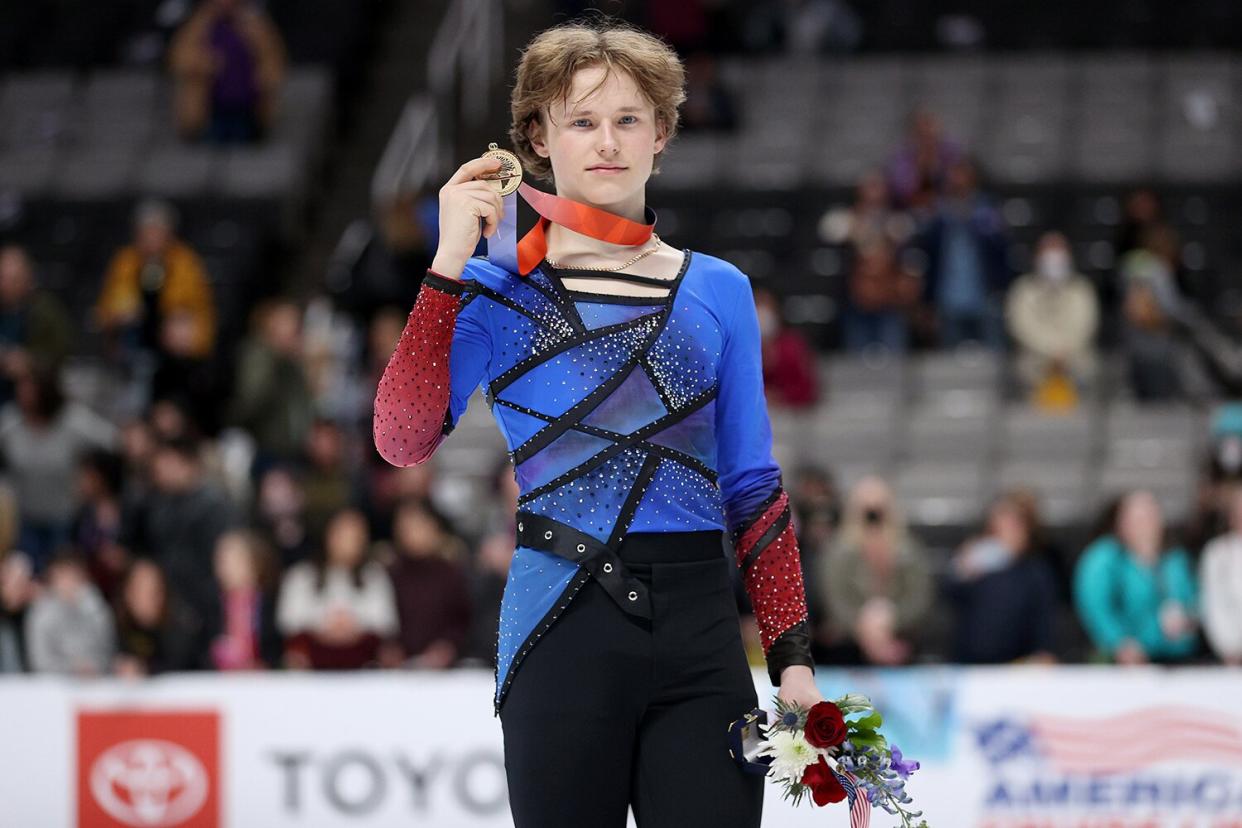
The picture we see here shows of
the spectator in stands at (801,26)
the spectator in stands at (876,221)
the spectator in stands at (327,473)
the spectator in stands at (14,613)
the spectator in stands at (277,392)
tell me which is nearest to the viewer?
the spectator in stands at (14,613)

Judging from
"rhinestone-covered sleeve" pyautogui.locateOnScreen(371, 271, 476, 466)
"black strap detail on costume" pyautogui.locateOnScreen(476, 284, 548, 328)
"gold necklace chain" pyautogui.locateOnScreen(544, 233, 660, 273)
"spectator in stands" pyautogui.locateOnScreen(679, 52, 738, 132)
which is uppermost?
"spectator in stands" pyautogui.locateOnScreen(679, 52, 738, 132)

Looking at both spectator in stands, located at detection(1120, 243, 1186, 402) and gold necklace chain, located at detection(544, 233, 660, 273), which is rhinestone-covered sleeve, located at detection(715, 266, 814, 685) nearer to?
gold necklace chain, located at detection(544, 233, 660, 273)

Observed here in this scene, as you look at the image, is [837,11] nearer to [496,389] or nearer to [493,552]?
[493,552]

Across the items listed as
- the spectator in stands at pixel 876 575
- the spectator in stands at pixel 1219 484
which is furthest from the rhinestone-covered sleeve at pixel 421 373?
the spectator in stands at pixel 1219 484

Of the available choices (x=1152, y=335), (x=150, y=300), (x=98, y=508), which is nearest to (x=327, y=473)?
(x=98, y=508)

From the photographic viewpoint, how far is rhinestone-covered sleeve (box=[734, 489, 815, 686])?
10.3ft

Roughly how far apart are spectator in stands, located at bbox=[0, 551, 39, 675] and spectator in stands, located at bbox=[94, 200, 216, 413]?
7.99ft

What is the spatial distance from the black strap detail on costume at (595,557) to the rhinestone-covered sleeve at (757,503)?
0.89ft

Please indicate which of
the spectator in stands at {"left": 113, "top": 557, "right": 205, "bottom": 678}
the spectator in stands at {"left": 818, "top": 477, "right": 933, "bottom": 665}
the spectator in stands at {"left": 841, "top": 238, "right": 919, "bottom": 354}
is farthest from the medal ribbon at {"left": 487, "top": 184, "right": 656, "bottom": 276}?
the spectator in stands at {"left": 841, "top": 238, "right": 919, "bottom": 354}

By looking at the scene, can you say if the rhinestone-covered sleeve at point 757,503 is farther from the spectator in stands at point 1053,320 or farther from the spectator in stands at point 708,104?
the spectator in stands at point 708,104

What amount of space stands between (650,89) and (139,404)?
30.8 ft

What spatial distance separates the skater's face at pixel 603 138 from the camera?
122 inches

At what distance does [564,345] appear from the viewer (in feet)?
10.1

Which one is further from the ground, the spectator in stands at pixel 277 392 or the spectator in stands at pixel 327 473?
the spectator in stands at pixel 277 392
